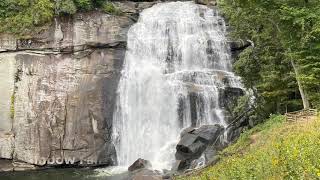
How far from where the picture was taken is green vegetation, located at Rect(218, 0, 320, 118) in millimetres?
22703

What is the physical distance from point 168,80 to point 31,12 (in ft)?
38.2

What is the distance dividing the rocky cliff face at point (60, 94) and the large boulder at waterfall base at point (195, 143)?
611 cm

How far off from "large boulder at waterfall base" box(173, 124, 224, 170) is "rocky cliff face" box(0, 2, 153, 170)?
6106 mm

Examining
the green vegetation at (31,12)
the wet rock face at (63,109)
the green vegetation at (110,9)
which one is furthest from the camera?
the green vegetation at (110,9)

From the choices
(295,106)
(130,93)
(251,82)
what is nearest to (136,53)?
(130,93)

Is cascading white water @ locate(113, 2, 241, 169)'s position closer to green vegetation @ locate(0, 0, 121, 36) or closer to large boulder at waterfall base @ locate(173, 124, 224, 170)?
large boulder at waterfall base @ locate(173, 124, 224, 170)

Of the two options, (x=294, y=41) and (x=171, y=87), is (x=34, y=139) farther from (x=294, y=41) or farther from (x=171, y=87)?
(x=294, y=41)

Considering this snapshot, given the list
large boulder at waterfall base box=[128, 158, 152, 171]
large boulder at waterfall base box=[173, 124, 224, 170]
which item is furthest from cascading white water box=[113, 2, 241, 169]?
large boulder at waterfall base box=[173, 124, 224, 170]

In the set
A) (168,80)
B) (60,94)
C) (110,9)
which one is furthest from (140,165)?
(110,9)

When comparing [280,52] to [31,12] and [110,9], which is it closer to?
[110,9]

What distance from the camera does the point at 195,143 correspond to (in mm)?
26609

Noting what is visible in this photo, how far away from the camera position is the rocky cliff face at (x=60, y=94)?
3059cm

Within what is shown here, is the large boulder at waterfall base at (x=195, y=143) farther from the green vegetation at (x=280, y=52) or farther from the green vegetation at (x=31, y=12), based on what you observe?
the green vegetation at (x=31, y=12)

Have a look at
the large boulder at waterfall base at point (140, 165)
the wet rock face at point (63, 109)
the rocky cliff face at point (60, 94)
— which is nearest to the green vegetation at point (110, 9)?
the rocky cliff face at point (60, 94)
